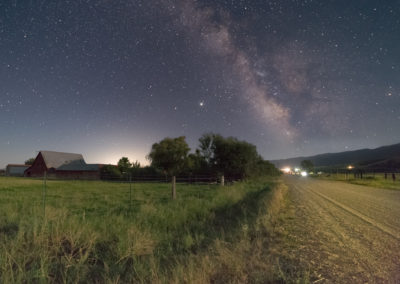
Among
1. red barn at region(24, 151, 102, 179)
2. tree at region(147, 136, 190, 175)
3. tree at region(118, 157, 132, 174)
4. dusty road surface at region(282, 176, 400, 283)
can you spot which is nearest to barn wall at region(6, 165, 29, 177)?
red barn at region(24, 151, 102, 179)

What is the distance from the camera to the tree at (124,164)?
145ft

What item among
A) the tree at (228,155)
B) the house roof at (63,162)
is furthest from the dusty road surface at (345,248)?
the house roof at (63,162)

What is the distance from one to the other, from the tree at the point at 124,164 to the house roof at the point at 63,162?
10305 millimetres

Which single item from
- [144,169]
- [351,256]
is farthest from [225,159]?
[351,256]

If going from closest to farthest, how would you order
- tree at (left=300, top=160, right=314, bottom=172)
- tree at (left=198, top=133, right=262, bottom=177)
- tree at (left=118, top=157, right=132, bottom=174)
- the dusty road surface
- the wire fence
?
the dusty road surface < the wire fence < tree at (left=198, top=133, right=262, bottom=177) < tree at (left=118, top=157, right=132, bottom=174) < tree at (left=300, top=160, right=314, bottom=172)

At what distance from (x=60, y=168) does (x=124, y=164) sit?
18109 mm

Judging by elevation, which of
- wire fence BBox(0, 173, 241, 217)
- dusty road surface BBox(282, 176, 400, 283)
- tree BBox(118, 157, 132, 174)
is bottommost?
wire fence BBox(0, 173, 241, 217)

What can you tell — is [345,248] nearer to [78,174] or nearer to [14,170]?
[78,174]

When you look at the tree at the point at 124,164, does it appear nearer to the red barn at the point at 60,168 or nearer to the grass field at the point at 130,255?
the red barn at the point at 60,168

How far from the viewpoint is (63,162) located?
169 feet

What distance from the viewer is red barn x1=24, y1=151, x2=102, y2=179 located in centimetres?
4788

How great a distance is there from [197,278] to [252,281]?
0.82 m

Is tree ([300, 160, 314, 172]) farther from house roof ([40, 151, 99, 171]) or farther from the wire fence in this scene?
house roof ([40, 151, 99, 171])

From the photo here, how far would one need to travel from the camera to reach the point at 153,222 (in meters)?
6.80
